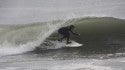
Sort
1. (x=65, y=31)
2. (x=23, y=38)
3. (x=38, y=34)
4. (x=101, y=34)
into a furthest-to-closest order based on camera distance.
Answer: (x=101, y=34) < (x=38, y=34) < (x=23, y=38) < (x=65, y=31)

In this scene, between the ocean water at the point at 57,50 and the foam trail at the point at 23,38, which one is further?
the foam trail at the point at 23,38

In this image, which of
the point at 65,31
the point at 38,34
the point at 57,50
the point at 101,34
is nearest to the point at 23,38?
the point at 38,34

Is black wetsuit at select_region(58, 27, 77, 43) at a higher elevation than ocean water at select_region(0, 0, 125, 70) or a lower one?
higher

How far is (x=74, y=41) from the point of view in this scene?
21844 mm

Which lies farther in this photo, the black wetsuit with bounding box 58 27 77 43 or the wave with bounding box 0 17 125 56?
the black wetsuit with bounding box 58 27 77 43

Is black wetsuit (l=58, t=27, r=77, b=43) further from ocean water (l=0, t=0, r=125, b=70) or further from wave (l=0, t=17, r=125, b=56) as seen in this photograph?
wave (l=0, t=17, r=125, b=56)

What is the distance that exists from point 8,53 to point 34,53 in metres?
1.14

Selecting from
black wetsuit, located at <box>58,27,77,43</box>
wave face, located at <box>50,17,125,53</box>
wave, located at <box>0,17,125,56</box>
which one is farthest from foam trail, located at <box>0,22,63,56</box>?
wave face, located at <box>50,17,125,53</box>

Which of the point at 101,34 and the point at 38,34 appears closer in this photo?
the point at 38,34

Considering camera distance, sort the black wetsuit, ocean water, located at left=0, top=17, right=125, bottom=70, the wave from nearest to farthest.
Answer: ocean water, located at left=0, top=17, right=125, bottom=70 < the wave < the black wetsuit

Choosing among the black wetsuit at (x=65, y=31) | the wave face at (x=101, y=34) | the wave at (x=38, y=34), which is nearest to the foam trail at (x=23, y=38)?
the wave at (x=38, y=34)

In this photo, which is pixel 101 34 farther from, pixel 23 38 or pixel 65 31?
pixel 23 38

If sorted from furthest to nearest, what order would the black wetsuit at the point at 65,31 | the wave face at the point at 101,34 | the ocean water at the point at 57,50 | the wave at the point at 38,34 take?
the black wetsuit at the point at 65,31
the wave at the point at 38,34
the wave face at the point at 101,34
the ocean water at the point at 57,50

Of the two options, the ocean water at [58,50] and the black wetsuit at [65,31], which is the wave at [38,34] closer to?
the ocean water at [58,50]
